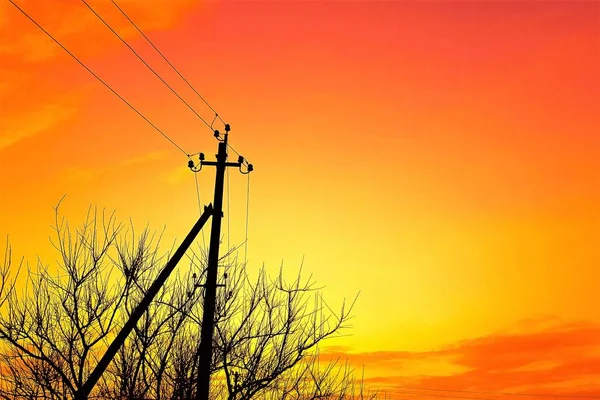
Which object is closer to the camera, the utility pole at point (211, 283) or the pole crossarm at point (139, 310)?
the pole crossarm at point (139, 310)

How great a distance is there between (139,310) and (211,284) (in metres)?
1.66

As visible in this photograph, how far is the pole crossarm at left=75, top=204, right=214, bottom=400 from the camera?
42.9 ft

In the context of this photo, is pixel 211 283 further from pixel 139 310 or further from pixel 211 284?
pixel 139 310

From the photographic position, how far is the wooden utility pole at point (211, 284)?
1457cm

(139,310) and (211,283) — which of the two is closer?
(139,310)

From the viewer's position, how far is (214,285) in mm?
15219

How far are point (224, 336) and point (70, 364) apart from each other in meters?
3.75

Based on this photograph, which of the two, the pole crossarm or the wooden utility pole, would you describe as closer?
the pole crossarm

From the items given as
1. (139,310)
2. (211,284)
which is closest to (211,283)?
(211,284)

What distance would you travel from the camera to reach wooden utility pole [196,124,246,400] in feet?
47.8

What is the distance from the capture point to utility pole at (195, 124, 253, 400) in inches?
574

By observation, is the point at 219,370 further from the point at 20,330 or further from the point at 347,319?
the point at 20,330

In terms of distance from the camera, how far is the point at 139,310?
1433cm

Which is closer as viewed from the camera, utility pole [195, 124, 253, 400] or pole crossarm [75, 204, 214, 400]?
pole crossarm [75, 204, 214, 400]
